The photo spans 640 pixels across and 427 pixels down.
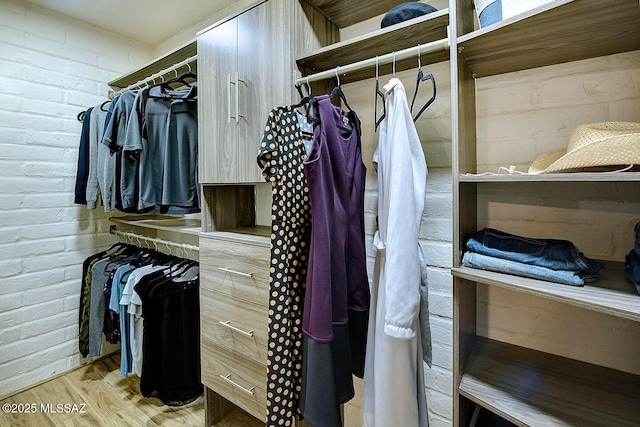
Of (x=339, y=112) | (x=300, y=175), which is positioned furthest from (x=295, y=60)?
(x=300, y=175)

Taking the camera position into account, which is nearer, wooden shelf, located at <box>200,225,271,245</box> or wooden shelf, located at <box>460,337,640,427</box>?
wooden shelf, located at <box>460,337,640,427</box>

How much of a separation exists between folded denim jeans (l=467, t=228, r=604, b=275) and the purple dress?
0.40 m

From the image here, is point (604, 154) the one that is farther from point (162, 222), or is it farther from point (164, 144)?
point (162, 222)

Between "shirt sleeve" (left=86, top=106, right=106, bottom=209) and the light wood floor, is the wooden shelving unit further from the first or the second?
the light wood floor

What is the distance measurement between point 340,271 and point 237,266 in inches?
22.9

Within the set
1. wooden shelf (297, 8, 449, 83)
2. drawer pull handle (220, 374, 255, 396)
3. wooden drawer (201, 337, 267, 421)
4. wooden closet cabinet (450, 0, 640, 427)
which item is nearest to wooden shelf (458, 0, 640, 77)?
wooden closet cabinet (450, 0, 640, 427)

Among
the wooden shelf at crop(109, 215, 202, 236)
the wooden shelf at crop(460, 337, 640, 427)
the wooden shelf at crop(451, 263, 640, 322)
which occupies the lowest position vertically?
the wooden shelf at crop(460, 337, 640, 427)

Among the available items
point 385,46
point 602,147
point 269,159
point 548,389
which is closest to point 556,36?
point 602,147

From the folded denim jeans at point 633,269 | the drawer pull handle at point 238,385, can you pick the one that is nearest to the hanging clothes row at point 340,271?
the drawer pull handle at point 238,385

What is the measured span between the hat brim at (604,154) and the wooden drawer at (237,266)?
3.35 ft

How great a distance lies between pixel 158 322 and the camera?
167cm

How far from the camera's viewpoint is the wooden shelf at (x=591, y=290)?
65 centimetres

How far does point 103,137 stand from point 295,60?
1314 mm

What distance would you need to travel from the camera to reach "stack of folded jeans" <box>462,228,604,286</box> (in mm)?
787
